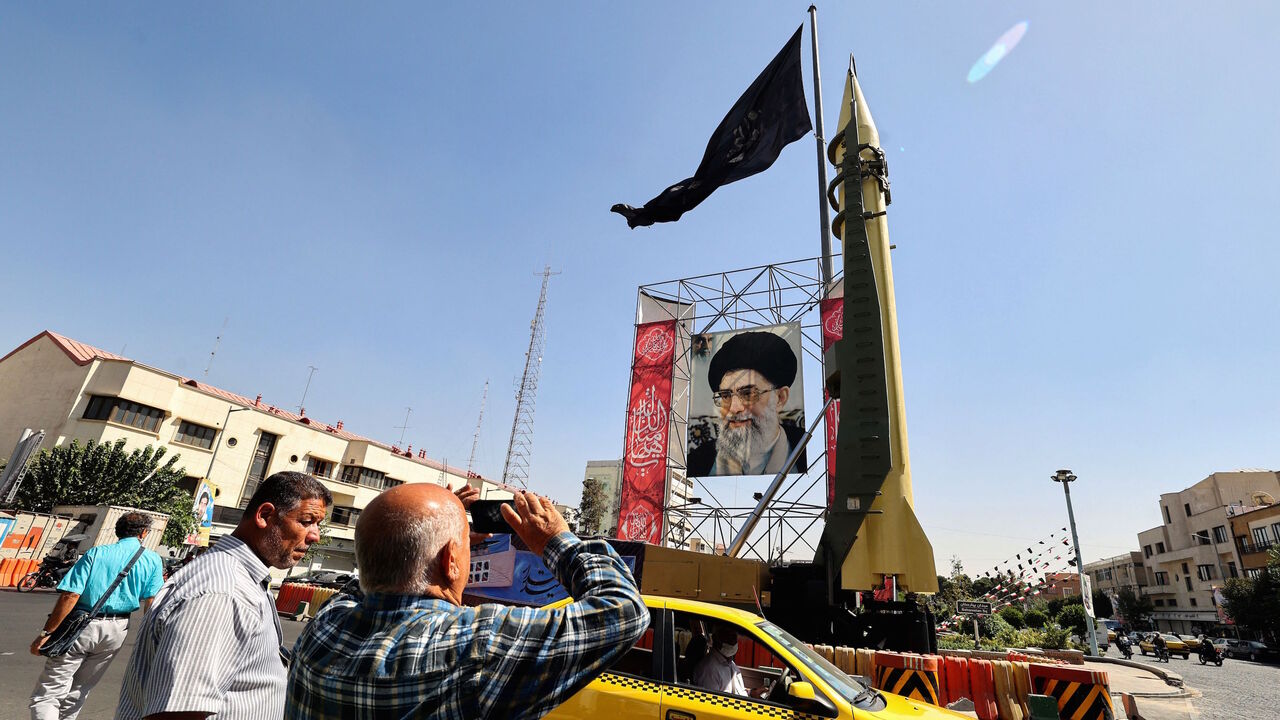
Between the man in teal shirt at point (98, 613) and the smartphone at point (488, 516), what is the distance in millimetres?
3250

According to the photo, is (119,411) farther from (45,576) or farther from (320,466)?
(45,576)

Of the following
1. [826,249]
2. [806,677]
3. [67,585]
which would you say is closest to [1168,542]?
[826,249]

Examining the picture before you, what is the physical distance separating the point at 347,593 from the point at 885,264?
1055cm

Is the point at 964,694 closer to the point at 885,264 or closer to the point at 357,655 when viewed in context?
the point at 885,264

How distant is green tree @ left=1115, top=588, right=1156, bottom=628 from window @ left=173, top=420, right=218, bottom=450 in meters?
70.8

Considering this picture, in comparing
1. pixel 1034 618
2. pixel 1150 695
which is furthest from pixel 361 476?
pixel 1034 618

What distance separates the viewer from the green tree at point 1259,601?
29.0 metres

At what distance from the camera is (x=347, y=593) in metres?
1.62

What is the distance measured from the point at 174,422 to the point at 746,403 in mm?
28725

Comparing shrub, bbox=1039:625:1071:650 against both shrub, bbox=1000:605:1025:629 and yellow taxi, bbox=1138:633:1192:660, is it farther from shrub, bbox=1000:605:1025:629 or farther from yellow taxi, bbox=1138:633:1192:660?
yellow taxi, bbox=1138:633:1192:660

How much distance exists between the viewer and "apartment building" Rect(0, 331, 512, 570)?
26938 millimetres

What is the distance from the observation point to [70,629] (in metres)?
3.69

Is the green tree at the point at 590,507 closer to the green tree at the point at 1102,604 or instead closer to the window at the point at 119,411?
the window at the point at 119,411

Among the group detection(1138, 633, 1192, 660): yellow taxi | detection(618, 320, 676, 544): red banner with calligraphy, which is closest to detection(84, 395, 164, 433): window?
detection(618, 320, 676, 544): red banner with calligraphy
